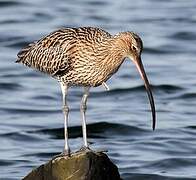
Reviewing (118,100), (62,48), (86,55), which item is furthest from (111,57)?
(118,100)

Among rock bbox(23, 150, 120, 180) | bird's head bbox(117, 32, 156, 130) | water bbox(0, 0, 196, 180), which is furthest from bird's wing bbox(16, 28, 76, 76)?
water bbox(0, 0, 196, 180)

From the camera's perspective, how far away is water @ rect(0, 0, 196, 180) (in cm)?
2325

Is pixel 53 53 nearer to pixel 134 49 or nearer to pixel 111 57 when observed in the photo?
pixel 111 57

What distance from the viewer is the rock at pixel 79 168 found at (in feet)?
53.3

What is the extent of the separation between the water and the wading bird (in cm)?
420

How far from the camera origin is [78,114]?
87.4 ft

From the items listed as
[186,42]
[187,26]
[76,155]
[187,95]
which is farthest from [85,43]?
[187,26]

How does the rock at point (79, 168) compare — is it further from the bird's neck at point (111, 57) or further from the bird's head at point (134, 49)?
the bird's neck at point (111, 57)

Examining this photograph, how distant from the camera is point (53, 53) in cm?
1795

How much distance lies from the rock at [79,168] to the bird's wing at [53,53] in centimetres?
173

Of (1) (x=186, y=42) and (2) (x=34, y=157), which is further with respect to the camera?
(1) (x=186, y=42)

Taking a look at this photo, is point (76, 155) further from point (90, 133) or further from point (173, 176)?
point (90, 133)

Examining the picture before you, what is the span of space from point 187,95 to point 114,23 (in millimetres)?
7964

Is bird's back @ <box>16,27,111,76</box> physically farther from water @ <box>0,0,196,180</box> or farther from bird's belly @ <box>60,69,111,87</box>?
water @ <box>0,0,196,180</box>
